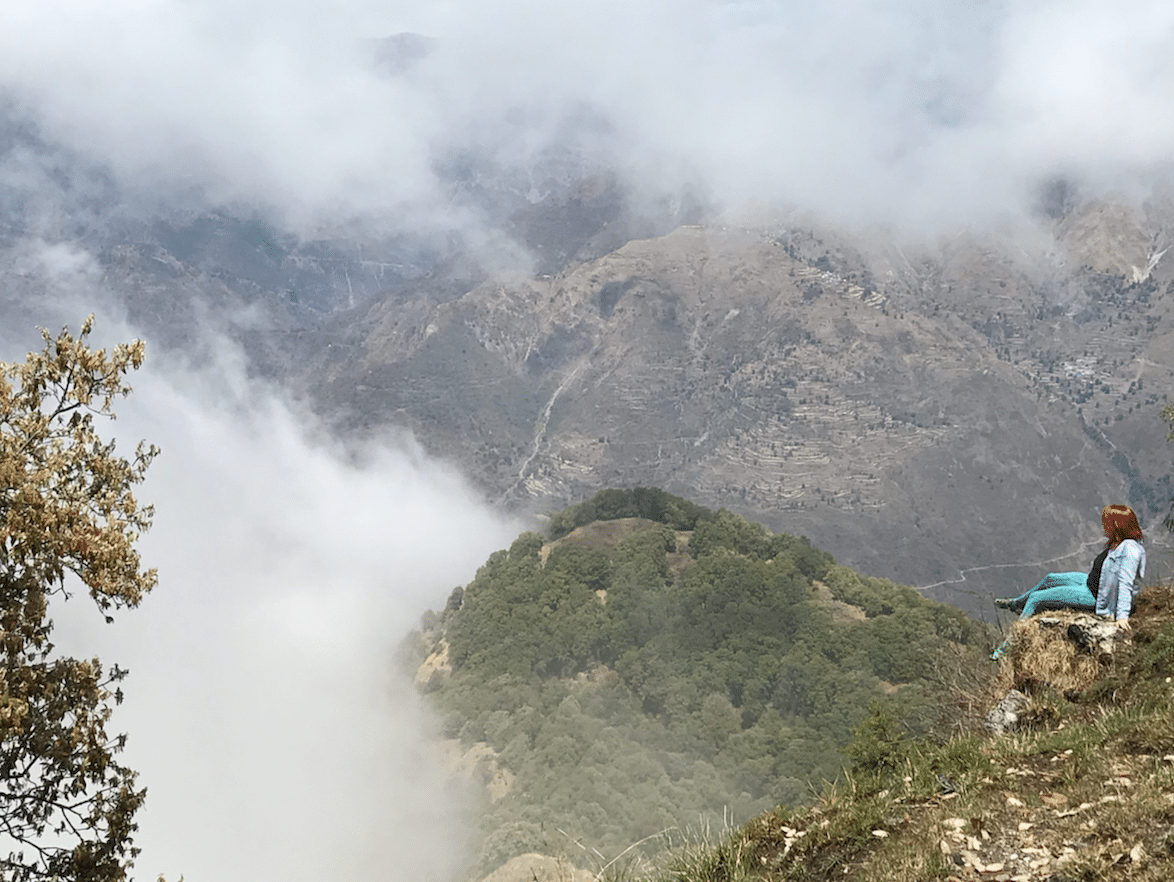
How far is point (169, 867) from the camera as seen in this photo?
12194 cm

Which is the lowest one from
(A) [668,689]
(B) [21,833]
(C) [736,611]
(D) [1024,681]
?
(D) [1024,681]

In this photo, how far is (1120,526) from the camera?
42.6 ft

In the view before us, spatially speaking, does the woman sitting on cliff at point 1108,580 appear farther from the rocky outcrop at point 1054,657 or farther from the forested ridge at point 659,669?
the forested ridge at point 659,669

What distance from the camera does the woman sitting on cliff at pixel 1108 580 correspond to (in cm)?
1291

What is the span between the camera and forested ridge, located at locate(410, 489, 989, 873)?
79438 mm

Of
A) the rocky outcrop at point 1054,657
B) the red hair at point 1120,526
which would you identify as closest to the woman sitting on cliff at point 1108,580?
the red hair at point 1120,526

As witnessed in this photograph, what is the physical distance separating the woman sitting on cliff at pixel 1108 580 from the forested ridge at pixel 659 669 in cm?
5591

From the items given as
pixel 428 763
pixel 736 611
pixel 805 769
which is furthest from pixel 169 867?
pixel 805 769

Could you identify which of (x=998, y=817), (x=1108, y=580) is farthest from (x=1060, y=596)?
(x=998, y=817)

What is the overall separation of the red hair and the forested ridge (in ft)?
191

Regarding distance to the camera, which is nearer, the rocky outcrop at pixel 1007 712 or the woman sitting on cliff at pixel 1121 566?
the rocky outcrop at pixel 1007 712

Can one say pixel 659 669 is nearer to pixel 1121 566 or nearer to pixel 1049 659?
pixel 1049 659

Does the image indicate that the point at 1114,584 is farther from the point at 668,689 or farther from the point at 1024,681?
the point at 668,689

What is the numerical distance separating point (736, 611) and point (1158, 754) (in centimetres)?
10441
